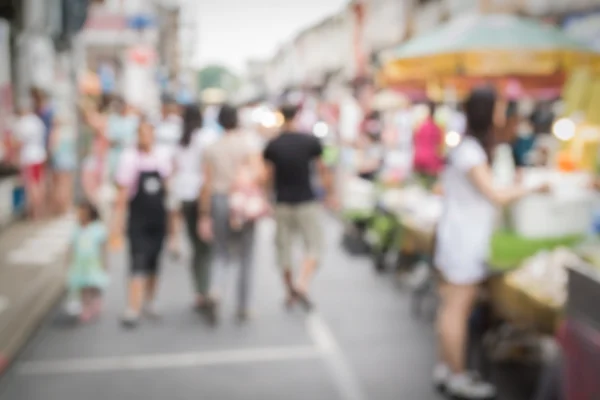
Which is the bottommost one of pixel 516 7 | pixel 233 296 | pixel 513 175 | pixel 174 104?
pixel 233 296

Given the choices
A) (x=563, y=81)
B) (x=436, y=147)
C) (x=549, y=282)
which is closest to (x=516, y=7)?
(x=436, y=147)

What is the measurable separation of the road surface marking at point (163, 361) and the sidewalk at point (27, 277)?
0.33m

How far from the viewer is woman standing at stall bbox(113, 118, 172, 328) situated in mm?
6984

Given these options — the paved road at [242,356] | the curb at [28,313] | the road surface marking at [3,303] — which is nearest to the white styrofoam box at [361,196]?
the paved road at [242,356]

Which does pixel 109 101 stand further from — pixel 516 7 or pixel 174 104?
pixel 516 7

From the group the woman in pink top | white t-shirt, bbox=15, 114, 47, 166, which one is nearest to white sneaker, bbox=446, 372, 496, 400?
the woman in pink top

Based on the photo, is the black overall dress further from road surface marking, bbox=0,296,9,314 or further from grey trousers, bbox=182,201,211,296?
road surface marking, bbox=0,296,9,314

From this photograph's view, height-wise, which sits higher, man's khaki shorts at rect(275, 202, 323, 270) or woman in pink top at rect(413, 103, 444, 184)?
woman in pink top at rect(413, 103, 444, 184)

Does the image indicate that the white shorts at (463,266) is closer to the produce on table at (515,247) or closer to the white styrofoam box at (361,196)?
the produce on table at (515,247)

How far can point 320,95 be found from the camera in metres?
45.8

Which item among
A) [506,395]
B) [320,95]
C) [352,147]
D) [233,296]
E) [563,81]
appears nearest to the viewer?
[506,395]

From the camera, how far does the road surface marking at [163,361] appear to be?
602 centimetres

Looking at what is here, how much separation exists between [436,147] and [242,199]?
256 inches

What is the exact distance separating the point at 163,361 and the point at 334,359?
134cm
